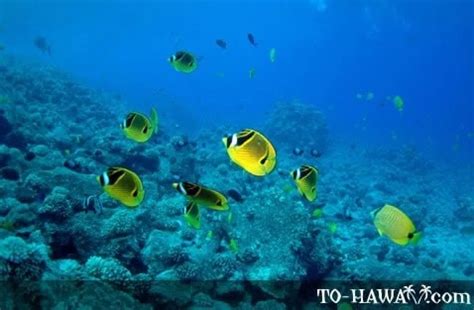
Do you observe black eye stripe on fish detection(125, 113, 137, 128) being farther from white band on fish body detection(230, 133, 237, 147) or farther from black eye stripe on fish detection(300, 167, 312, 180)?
white band on fish body detection(230, 133, 237, 147)

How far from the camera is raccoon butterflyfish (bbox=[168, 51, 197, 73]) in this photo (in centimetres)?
709

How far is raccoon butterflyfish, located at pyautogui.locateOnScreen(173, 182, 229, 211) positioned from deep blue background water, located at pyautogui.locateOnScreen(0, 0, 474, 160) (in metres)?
16.5

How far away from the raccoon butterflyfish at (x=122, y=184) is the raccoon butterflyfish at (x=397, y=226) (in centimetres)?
245

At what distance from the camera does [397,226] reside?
169 inches

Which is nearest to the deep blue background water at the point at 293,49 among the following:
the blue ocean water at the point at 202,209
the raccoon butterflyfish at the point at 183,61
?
the blue ocean water at the point at 202,209

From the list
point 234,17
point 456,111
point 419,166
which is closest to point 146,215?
point 419,166

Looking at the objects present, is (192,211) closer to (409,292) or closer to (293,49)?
(409,292)

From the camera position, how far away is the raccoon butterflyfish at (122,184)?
390cm

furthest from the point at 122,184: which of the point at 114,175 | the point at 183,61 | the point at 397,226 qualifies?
the point at 183,61

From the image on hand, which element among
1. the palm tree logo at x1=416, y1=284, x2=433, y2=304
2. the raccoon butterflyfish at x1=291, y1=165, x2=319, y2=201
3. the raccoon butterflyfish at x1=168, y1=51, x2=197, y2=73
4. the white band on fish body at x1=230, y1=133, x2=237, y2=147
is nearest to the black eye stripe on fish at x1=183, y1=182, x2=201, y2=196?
the white band on fish body at x1=230, y1=133, x2=237, y2=147

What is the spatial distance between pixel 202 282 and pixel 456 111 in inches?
6055

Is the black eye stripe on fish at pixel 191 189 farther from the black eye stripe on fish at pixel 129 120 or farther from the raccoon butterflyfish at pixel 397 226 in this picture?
the raccoon butterflyfish at pixel 397 226

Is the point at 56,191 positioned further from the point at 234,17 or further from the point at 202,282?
the point at 234,17

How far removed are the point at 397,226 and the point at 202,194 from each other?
6.57ft
